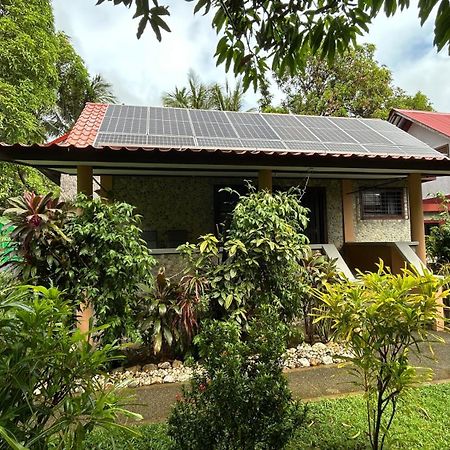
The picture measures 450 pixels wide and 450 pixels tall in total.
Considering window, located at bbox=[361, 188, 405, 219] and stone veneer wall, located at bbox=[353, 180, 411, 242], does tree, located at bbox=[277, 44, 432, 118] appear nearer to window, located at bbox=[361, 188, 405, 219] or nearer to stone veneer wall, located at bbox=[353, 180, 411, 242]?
window, located at bbox=[361, 188, 405, 219]

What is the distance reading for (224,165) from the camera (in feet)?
18.2

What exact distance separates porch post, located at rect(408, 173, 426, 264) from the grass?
3.70 meters

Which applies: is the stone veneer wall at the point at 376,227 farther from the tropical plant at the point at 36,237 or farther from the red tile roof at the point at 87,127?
the tropical plant at the point at 36,237

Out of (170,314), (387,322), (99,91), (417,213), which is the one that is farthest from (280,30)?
(99,91)

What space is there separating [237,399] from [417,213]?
232 inches

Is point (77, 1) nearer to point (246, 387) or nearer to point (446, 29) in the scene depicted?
point (446, 29)

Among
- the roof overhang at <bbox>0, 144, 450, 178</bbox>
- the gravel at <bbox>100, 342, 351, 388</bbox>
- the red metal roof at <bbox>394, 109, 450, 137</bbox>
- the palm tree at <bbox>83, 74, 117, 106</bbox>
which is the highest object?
the palm tree at <bbox>83, 74, 117, 106</bbox>

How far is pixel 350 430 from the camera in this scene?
2.95 metres

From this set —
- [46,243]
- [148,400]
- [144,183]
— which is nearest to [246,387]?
[148,400]

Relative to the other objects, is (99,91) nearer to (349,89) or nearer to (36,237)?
(349,89)

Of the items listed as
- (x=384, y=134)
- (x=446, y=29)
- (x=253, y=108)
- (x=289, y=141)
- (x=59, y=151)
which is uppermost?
(x=253, y=108)

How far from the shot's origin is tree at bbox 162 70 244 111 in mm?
21578

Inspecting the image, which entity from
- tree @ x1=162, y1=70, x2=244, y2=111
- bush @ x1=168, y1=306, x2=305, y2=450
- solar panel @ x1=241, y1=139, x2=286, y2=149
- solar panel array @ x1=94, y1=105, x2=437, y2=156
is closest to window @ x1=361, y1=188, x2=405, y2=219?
solar panel array @ x1=94, y1=105, x2=437, y2=156

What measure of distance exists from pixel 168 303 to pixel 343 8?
391cm
